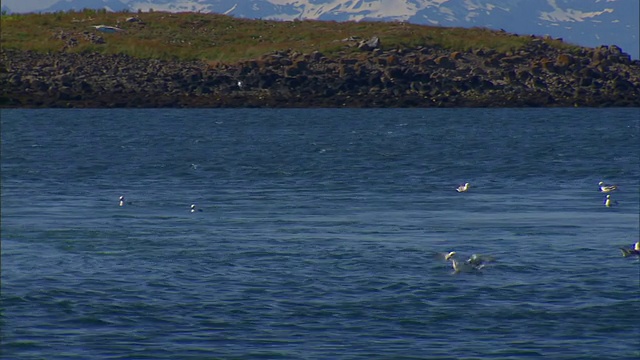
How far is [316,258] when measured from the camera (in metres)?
21.1

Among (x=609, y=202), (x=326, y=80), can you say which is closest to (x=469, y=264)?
(x=609, y=202)

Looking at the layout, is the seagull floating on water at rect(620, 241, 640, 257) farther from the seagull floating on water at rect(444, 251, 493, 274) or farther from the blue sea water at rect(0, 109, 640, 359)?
the seagull floating on water at rect(444, 251, 493, 274)

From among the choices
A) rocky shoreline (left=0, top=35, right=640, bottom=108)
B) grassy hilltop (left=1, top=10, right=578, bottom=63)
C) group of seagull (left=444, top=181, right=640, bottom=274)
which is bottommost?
rocky shoreline (left=0, top=35, right=640, bottom=108)

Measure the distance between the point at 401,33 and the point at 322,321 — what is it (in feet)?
286

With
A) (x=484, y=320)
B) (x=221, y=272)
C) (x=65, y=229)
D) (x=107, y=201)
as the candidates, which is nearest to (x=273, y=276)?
(x=221, y=272)

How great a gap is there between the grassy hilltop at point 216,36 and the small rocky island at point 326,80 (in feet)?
5.84

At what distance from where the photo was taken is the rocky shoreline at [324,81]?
88500 millimetres

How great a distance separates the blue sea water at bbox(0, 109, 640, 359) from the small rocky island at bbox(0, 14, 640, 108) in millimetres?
41872

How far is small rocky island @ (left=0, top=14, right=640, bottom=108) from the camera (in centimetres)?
8856

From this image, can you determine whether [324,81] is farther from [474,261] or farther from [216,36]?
[474,261]

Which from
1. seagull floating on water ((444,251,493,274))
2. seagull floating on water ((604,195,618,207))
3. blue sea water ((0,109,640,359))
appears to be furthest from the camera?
seagull floating on water ((604,195,618,207))

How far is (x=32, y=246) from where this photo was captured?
22500 mm

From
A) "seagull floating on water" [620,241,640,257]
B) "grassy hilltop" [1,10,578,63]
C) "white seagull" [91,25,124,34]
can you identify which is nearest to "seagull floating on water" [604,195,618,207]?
"seagull floating on water" [620,241,640,257]

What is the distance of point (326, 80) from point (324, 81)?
0.20m
